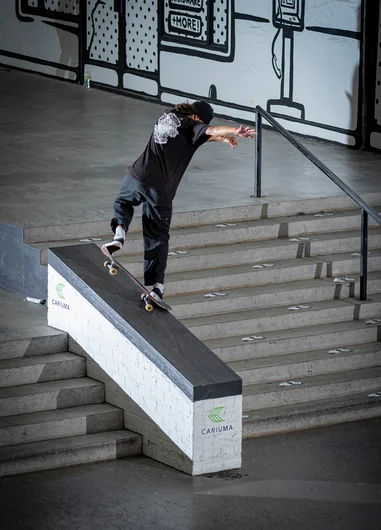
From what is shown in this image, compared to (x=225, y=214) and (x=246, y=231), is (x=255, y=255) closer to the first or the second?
(x=246, y=231)

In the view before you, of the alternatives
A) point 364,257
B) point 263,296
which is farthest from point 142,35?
point 263,296

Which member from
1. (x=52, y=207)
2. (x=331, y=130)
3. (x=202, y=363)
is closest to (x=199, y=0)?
(x=331, y=130)

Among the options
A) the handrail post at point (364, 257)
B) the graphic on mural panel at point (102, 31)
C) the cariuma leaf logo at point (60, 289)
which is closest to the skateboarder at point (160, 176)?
the cariuma leaf logo at point (60, 289)

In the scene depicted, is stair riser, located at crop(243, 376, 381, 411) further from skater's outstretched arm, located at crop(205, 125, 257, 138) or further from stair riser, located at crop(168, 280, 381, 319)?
skater's outstretched arm, located at crop(205, 125, 257, 138)

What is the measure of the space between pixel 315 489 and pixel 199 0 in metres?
8.27

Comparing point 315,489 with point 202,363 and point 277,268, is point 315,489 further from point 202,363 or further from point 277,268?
point 277,268

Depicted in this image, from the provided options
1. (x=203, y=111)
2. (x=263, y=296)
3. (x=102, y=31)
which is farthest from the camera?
(x=102, y=31)

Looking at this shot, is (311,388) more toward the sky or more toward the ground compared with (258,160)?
more toward the ground

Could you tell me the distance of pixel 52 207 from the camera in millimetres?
11328

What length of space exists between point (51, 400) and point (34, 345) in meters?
0.52

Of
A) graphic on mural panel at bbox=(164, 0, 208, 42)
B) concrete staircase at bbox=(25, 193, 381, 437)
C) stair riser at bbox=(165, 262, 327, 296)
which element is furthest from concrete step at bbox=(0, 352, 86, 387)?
graphic on mural panel at bbox=(164, 0, 208, 42)

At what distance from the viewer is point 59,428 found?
904 cm

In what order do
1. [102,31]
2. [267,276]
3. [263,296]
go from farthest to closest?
[102,31] → [267,276] → [263,296]

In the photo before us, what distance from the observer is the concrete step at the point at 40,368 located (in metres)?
9.27
